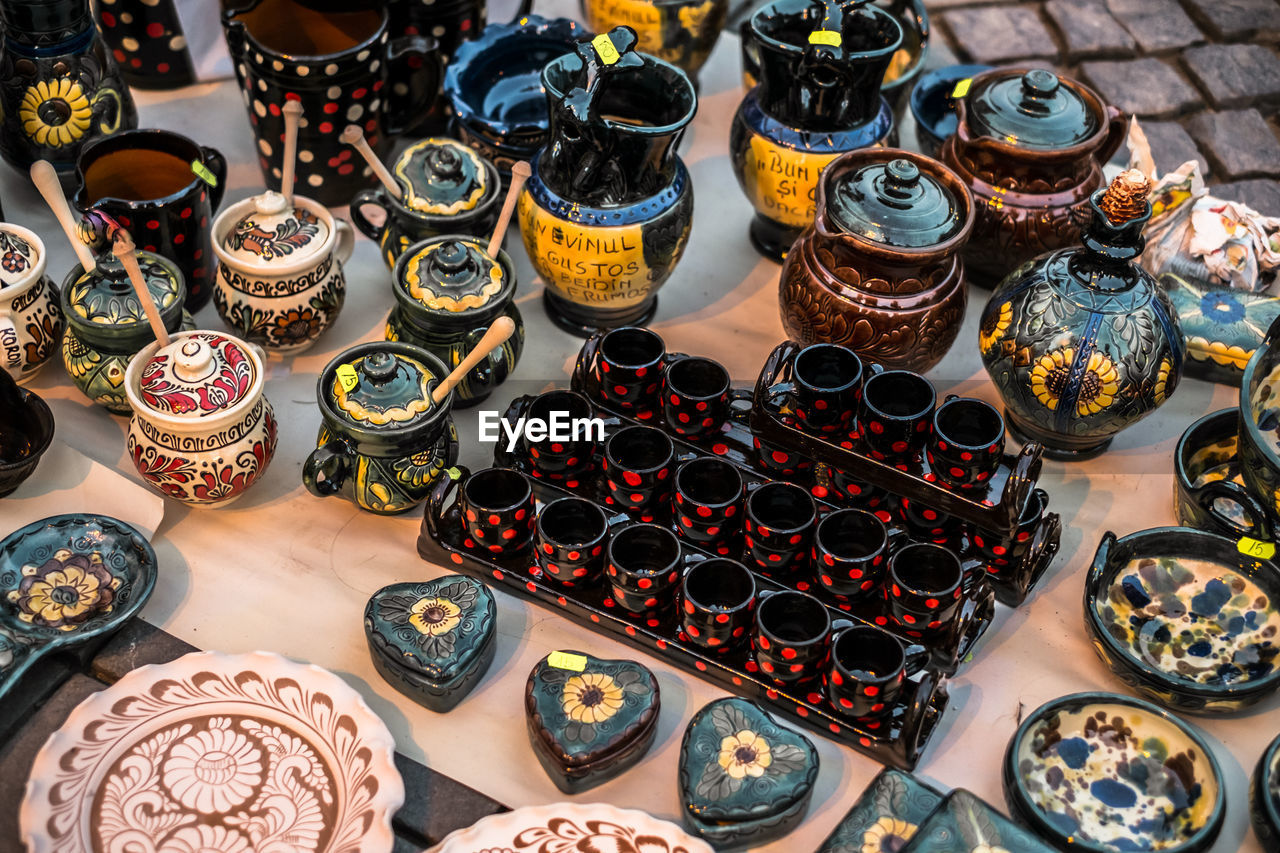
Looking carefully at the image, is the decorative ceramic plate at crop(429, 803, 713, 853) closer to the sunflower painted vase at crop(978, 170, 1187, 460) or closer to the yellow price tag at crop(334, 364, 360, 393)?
the yellow price tag at crop(334, 364, 360, 393)

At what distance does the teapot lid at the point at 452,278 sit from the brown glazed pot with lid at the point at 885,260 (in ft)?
1.56

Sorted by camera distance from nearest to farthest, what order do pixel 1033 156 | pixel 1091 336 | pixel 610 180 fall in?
pixel 1091 336 < pixel 610 180 < pixel 1033 156

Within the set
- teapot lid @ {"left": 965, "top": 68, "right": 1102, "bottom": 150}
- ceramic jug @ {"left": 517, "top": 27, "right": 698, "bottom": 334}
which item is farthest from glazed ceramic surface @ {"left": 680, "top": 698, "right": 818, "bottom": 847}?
teapot lid @ {"left": 965, "top": 68, "right": 1102, "bottom": 150}

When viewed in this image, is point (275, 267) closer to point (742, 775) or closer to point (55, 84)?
point (55, 84)

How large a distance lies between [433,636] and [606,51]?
923 millimetres

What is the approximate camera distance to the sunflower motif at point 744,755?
161 centimetres

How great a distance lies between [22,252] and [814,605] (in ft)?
4.33

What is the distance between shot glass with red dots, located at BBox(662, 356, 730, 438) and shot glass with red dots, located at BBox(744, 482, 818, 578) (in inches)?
6.5

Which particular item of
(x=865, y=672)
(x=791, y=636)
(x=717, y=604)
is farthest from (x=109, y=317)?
(x=865, y=672)

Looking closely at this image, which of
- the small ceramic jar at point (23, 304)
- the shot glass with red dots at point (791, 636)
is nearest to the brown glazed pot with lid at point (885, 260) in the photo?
the shot glass with red dots at point (791, 636)

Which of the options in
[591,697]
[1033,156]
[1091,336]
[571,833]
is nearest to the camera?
[571,833]

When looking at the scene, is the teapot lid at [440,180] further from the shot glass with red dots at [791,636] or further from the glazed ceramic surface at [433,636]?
the shot glass with red dots at [791,636]

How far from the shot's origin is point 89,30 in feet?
7.45

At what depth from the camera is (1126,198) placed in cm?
182
